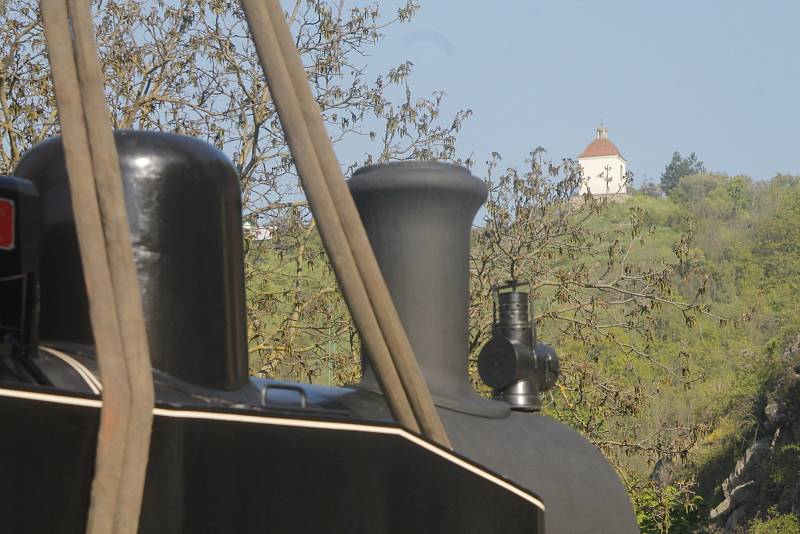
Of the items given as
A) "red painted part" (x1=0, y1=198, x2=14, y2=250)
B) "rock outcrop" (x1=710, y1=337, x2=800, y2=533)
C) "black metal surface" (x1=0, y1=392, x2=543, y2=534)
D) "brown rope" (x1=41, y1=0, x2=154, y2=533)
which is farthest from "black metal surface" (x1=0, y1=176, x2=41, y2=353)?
"rock outcrop" (x1=710, y1=337, x2=800, y2=533)

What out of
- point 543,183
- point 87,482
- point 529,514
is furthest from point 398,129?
point 87,482

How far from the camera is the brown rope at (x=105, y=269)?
1.49m

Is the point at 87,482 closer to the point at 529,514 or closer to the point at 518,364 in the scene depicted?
the point at 529,514

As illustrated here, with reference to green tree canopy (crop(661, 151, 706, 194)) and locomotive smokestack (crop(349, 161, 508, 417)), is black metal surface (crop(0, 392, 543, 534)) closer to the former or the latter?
locomotive smokestack (crop(349, 161, 508, 417))

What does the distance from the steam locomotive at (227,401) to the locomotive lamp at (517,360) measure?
32cm

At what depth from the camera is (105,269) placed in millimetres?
1650

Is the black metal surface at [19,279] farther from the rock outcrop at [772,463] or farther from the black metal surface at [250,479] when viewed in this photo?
the rock outcrop at [772,463]

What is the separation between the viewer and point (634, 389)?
35.9ft

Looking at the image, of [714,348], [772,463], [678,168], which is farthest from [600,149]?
[772,463]

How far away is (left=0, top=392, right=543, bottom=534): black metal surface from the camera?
138 centimetres

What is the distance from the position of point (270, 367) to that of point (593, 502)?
6.19 m

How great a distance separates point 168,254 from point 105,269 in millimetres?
515

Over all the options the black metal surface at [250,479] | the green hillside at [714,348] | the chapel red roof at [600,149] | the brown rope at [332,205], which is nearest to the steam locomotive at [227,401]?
the black metal surface at [250,479]

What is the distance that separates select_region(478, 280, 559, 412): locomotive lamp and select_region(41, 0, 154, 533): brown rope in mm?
2170
